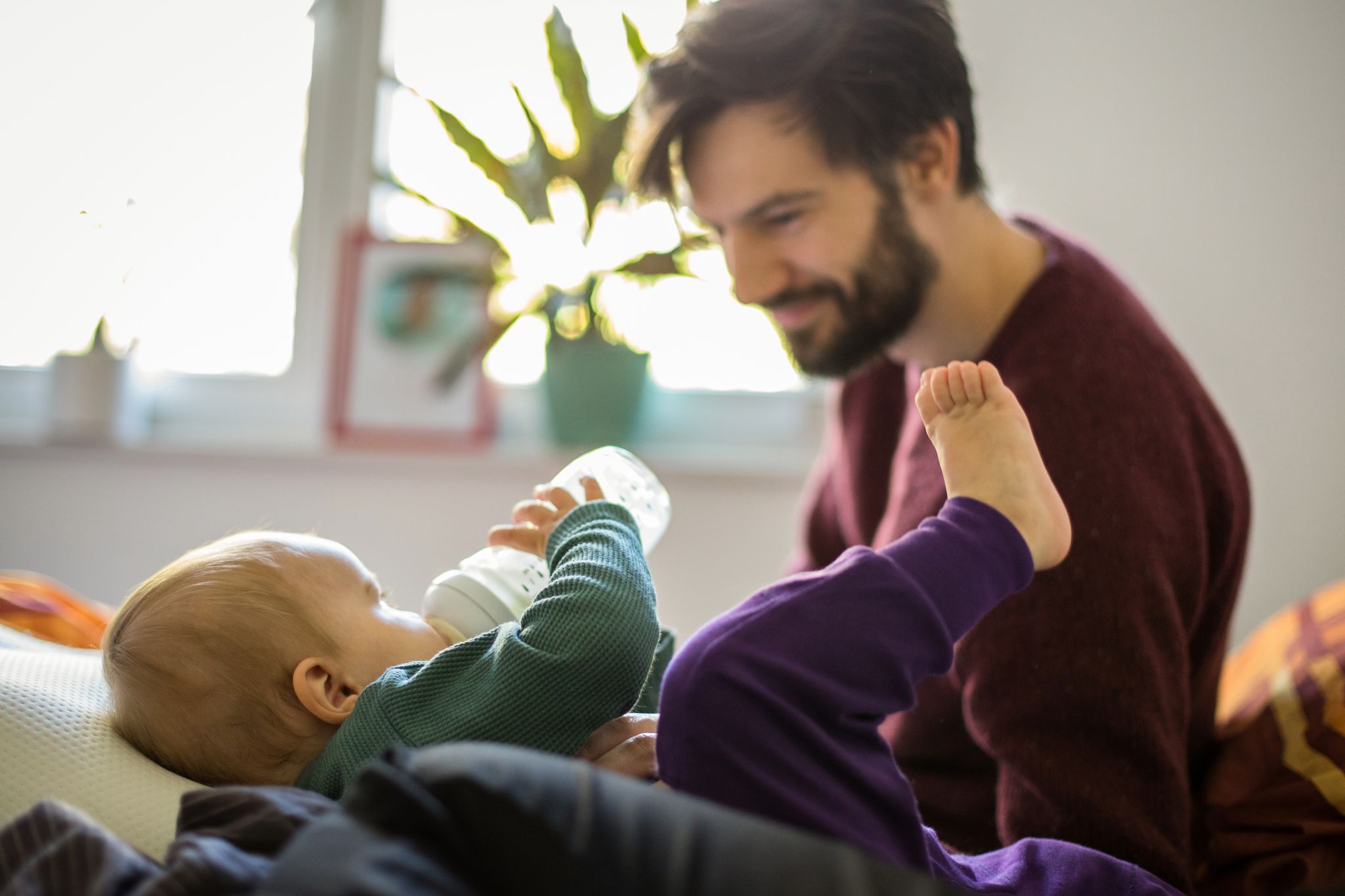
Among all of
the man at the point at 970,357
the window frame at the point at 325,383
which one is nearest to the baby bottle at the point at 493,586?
the man at the point at 970,357

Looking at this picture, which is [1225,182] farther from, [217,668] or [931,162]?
[217,668]

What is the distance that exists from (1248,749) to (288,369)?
70.5 inches

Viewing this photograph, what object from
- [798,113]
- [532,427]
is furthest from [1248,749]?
[532,427]

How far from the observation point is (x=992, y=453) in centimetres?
63

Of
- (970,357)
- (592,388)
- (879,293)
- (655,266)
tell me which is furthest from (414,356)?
(970,357)

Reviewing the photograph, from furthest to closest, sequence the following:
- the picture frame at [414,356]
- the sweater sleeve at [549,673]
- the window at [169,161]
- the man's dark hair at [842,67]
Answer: the window at [169,161], the picture frame at [414,356], the man's dark hair at [842,67], the sweater sleeve at [549,673]

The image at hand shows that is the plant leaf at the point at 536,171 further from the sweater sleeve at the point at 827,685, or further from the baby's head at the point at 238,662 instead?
the sweater sleeve at the point at 827,685

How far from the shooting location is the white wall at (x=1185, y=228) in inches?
63.3

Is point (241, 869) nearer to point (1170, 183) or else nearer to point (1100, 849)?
point (1100, 849)

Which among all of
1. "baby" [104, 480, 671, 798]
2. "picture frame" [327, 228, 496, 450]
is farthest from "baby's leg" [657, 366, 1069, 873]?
"picture frame" [327, 228, 496, 450]

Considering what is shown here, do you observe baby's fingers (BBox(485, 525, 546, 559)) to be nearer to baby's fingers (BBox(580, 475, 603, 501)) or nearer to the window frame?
baby's fingers (BBox(580, 475, 603, 501))

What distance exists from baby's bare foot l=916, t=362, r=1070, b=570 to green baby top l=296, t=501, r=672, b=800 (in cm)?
22

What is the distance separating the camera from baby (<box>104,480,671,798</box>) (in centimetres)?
66

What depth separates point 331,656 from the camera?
0.76 meters
